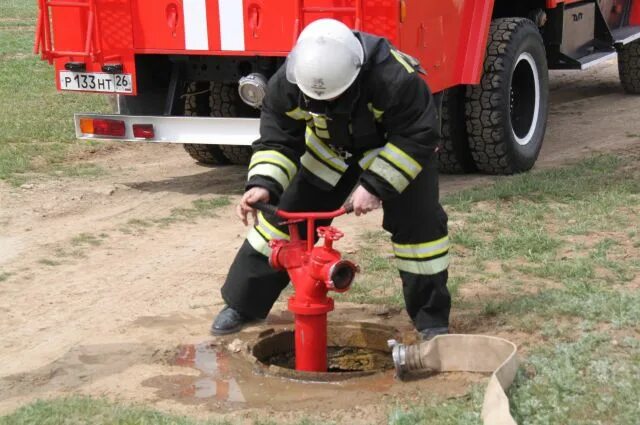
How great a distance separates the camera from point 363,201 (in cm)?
453

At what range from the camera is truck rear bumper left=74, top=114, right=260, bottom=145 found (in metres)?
7.47

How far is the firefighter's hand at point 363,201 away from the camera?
4527 millimetres

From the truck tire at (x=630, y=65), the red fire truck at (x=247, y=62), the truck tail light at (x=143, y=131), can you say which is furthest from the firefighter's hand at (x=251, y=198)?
the truck tire at (x=630, y=65)

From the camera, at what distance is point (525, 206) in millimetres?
7312

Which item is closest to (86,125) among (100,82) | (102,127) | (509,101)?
(102,127)

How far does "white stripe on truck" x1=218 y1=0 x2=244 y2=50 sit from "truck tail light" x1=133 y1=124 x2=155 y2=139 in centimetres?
81

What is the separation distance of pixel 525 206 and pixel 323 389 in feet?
9.93

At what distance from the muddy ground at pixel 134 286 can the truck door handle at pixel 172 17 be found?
1192mm

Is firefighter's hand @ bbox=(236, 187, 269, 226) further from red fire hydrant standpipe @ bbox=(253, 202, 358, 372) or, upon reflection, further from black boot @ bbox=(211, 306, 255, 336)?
black boot @ bbox=(211, 306, 255, 336)

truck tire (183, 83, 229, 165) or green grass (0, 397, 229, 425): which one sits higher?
truck tire (183, 83, 229, 165)

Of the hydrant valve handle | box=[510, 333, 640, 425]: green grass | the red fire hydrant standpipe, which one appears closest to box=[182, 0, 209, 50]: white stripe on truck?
the red fire hydrant standpipe

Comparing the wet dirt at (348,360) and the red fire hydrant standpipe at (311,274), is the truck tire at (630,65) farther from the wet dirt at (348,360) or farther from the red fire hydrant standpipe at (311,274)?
the red fire hydrant standpipe at (311,274)

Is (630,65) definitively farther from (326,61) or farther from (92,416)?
(92,416)

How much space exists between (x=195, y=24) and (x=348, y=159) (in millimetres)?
2802
